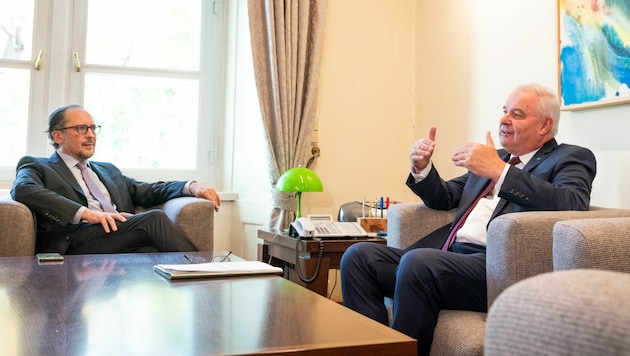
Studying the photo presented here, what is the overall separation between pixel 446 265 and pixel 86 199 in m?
1.99

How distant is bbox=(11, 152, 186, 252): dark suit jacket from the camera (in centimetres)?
269

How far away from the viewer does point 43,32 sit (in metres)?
3.76

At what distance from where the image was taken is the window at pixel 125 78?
12.2 ft

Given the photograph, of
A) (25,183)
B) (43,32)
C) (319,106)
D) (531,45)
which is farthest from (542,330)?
(43,32)

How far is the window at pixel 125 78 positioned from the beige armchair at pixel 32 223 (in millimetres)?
1046

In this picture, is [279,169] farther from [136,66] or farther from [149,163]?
[136,66]

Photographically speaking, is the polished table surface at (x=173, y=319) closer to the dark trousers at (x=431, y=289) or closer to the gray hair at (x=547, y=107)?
the dark trousers at (x=431, y=289)

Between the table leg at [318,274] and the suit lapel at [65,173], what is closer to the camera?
the table leg at [318,274]

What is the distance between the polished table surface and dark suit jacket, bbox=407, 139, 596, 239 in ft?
2.69

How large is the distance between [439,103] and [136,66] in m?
2.03

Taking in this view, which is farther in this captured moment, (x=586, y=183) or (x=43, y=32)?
(x=43, y=32)

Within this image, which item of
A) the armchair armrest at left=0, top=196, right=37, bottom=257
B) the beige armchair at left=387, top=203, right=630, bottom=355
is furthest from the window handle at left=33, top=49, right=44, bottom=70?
the beige armchair at left=387, top=203, right=630, bottom=355

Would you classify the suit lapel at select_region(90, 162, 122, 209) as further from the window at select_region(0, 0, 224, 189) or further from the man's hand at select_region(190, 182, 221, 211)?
the window at select_region(0, 0, 224, 189)

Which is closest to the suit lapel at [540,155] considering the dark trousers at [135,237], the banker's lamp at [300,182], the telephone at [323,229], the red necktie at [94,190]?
the telephone at [323,229]
